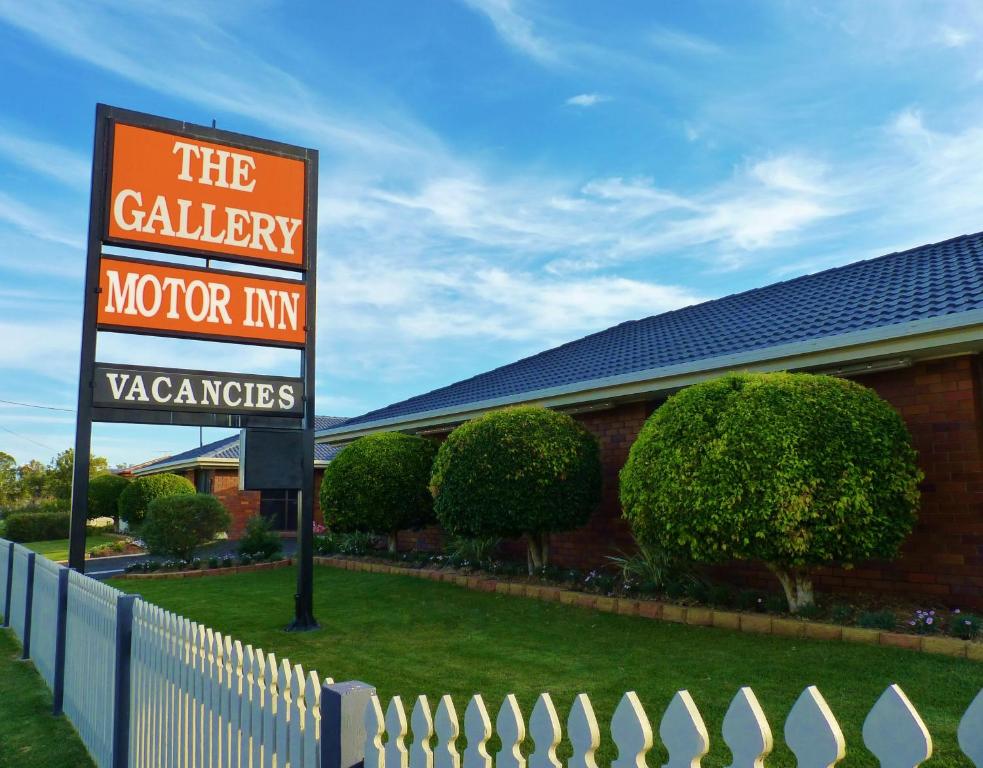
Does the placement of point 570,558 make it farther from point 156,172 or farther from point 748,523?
point 156,172

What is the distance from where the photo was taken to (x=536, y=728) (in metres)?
2.07

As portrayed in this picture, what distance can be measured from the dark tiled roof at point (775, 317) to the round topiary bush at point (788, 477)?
146 centimetres

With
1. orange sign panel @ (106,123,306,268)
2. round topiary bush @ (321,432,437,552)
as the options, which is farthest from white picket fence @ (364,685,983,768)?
round topiary bush @ (321,432,437,552)

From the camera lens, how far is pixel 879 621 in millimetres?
7000

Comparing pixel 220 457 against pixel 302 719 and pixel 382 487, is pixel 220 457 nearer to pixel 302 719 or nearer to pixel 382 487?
pixel 382 487

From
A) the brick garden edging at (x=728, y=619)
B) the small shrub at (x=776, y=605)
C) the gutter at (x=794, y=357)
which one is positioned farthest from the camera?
the small shrub at (x=776, y=605)

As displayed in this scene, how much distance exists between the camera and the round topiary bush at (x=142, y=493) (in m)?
28.1

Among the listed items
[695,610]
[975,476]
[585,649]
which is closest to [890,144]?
[975,476]

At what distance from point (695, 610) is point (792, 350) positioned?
314 centimetres

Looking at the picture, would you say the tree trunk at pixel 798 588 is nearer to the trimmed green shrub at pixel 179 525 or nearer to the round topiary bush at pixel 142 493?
the trimmed green shrub at pixel 179 525

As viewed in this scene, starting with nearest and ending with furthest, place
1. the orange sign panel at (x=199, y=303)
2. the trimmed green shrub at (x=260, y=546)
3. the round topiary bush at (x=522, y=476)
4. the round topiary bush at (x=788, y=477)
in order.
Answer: the round topiary bush at (x=788, y=477) → the orange sign panel at (x=199, y=303) → the round topiary bush at (x=522, y=476) → the trimmed green shrub at (x=260, y=546)

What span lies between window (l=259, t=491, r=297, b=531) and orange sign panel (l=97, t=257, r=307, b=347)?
21.2 m

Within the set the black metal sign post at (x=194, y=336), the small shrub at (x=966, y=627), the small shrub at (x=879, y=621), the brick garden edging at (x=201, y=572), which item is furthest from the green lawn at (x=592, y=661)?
the brick garden edging at (x=201, y=572)

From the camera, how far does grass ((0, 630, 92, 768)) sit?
5.27 meters
